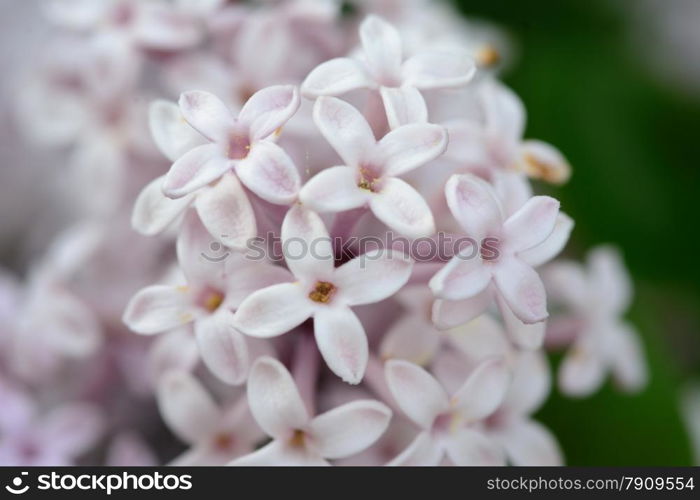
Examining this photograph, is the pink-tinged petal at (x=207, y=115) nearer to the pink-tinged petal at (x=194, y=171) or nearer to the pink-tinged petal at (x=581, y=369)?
the pink-tinged petal at (x=194, y=171)

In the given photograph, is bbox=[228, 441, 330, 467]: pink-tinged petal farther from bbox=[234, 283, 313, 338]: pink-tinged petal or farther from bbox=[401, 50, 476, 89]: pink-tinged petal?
bbox=[401, 50, 476, 89]: pink-tinged petal

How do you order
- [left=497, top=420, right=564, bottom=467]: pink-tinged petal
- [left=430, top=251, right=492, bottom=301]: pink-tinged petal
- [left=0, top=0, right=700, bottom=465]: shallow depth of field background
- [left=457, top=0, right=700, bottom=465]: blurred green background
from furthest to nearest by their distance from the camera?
[left=457, top=0, right=700, bottom=465]: blurred green background < [left=0, top=0, right=700, bottom=465]: shallow depth of field background < [left=497, top=420, right=564, bottom=467]: pink-tinged petal < [left=430, top=251, right=492, bottom=301]: pink-tinged petal

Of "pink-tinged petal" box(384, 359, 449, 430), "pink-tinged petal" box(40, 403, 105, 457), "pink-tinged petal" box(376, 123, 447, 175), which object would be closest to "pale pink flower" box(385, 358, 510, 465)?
"pink-tinged petal" box(384, 359, 449, 430)

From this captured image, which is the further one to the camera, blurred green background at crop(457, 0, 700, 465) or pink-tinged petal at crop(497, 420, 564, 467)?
blurred green background at crop(457, 0, 700, 465)

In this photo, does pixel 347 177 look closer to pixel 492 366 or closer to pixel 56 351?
pixel 492 366

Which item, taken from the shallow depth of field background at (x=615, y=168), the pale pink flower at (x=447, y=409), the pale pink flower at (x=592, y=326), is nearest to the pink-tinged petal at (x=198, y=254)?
the pale pink flower at (x=447, y=409)

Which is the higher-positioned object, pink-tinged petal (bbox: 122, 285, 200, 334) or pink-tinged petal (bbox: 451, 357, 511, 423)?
pink-tinged petal (bbox: 122, 285, 200, 334)
